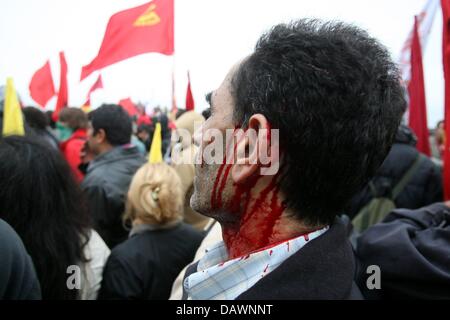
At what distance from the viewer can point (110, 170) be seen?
3041mm

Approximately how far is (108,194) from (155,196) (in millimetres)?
729

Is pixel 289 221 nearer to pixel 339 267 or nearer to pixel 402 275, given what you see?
pixel 339 267

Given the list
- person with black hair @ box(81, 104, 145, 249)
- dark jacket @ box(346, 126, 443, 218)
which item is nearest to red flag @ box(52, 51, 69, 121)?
person with black hair @ box(81, 104, 145, 249)

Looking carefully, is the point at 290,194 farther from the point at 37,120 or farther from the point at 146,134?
the point at 146,134

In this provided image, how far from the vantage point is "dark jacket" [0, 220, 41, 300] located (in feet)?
4.11

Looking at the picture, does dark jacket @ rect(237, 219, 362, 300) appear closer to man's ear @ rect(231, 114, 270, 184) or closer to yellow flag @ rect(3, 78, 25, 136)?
man's ear @ rect(231, 114, 270, 184)

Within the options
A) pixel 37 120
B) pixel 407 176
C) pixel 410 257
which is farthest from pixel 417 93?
pixel 37 120

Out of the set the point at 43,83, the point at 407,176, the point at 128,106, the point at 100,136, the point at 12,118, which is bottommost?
the point at 407,176

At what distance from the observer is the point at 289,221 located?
1003 millimetres

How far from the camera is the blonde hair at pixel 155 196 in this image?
220 cm

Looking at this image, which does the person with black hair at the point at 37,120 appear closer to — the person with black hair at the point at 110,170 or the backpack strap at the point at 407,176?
the person with black hair at the point at 110,170

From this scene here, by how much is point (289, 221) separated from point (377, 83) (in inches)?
15.8

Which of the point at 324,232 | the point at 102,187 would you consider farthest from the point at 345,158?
the point at 102,187

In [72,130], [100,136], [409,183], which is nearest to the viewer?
[409,183]
